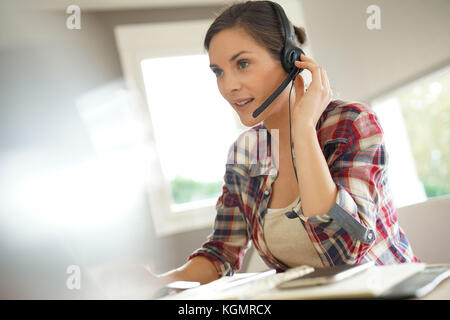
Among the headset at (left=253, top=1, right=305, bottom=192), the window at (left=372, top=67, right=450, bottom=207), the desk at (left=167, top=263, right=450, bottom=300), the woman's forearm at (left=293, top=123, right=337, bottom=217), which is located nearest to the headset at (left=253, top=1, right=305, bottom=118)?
the headset at (left=253, top=1, right=305, bottom=192)

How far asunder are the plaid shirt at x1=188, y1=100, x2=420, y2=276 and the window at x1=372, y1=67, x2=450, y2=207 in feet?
0.86

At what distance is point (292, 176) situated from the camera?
933 millimetres

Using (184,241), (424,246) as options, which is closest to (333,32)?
(424,246)

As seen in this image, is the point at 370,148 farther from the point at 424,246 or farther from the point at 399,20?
the point at 399,20

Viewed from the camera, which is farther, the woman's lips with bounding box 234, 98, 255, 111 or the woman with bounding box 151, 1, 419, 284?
the woman's lips with bounding box 234, 98, 255, 111

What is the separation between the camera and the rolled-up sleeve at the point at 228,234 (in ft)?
3.20

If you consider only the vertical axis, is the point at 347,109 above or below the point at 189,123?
below

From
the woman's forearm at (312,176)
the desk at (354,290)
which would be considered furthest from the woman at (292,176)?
the desk at (354,290)

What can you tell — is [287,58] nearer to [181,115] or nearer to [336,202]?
[336,202]

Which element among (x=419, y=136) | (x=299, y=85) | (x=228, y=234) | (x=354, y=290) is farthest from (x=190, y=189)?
(x=354, y=290)

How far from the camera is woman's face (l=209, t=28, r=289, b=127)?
0.94 meters

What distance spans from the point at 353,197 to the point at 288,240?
20 cm

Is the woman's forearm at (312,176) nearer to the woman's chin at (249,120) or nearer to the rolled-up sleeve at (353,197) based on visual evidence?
the rolled-up sleeve at (353,197)

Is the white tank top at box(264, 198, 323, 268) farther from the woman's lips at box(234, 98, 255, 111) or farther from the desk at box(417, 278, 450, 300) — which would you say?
the desk at box(417, 278, 450, 300)
